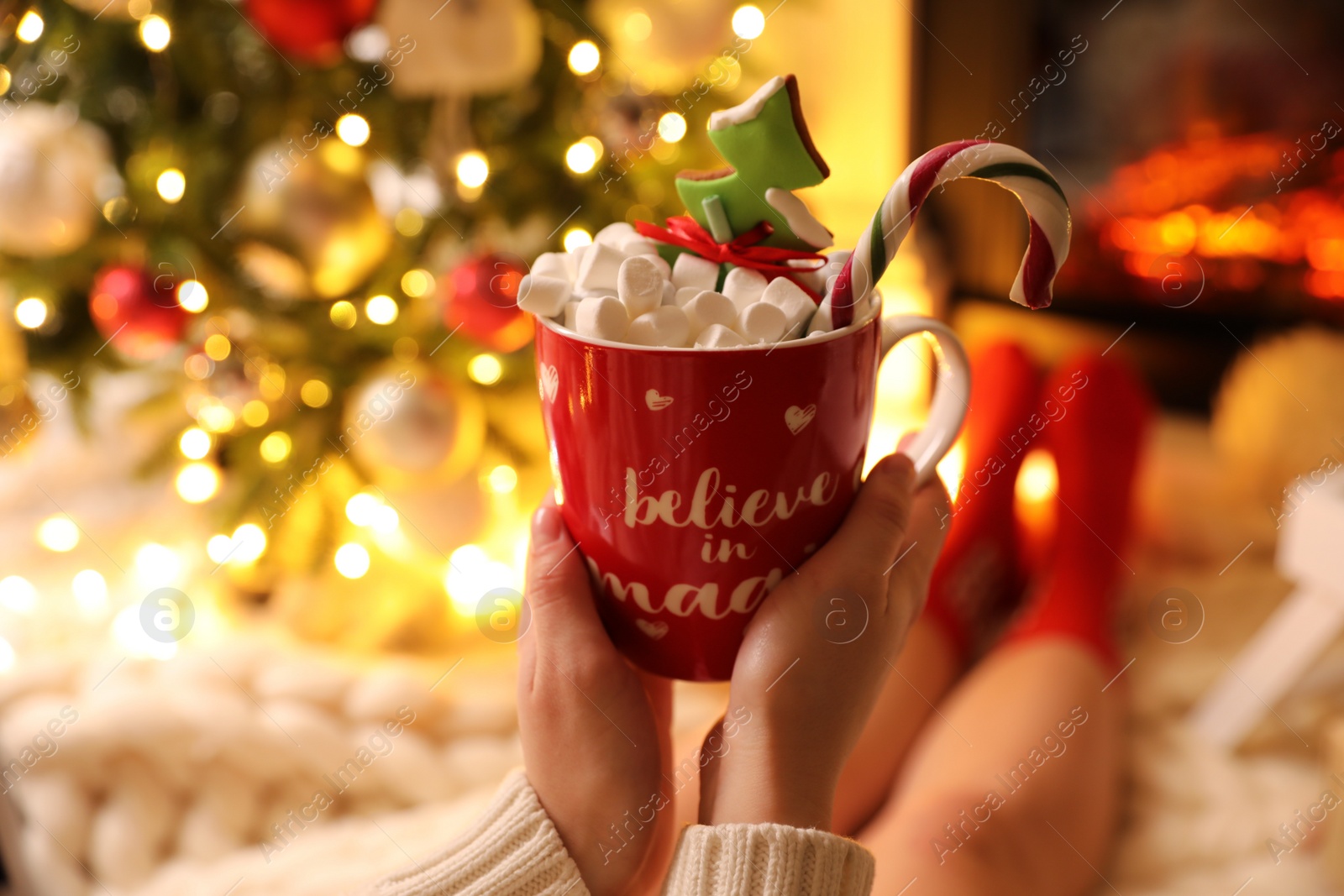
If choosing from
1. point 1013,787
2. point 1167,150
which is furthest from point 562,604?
point 1167,150

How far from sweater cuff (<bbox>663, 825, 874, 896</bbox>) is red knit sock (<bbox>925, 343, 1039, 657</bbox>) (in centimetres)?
51

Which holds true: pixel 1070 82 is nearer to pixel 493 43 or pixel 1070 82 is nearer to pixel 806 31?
pixel 806 31

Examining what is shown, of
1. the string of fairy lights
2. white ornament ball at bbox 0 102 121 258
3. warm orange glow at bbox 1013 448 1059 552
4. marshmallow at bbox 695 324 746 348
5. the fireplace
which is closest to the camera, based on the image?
marshmallow at bbox 695 324 746 348

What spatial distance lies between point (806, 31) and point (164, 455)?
1423 millimetres

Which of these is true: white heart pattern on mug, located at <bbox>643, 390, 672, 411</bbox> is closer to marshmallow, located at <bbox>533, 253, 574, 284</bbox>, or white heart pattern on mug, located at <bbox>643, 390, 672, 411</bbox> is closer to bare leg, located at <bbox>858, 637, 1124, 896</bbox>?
marshmallow, located at <bbox>533, 253, 574, 284</bbox>

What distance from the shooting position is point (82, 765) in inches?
34.2

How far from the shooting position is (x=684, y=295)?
1.66ft

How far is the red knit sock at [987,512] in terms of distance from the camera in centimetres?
109

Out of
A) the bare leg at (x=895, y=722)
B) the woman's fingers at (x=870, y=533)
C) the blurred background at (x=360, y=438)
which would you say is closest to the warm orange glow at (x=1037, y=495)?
the blurred background at (x=360, y=438)

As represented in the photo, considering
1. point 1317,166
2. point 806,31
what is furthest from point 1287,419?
point 806,31

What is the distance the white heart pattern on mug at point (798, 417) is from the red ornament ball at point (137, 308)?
2.68ft

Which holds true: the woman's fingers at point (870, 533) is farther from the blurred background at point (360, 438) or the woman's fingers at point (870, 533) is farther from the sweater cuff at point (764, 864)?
the blurred background at point (360, 438)

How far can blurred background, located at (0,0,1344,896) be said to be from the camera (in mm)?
892

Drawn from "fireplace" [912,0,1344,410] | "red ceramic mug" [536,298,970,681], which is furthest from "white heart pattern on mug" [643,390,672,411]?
"fireplace" [912,0,1344,410]
